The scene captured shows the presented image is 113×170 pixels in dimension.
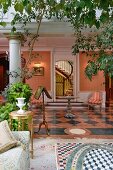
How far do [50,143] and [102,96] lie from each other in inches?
300

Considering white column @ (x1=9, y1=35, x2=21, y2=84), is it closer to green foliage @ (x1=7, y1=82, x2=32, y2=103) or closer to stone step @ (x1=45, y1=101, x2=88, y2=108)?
green foliage @ (x1=7, y1=82, x2=32, y2=103)

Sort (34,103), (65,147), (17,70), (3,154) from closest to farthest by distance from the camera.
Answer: (3,154)
(65,147)
(17,70)
(34,103)

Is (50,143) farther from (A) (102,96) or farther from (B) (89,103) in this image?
(A) (102,96)

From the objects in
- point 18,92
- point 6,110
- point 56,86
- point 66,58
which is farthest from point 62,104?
point 6,110

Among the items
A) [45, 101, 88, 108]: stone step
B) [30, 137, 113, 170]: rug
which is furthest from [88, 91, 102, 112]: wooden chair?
[30, 137, 113, 170]: rug

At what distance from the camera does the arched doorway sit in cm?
1270

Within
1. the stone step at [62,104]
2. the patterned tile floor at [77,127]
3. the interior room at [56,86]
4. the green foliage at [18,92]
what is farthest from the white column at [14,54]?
the stone step at [62,104]

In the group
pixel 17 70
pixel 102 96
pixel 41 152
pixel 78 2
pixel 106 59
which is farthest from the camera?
pixel 102 96

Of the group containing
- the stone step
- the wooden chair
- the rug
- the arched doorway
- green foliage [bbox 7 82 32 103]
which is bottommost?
the rug

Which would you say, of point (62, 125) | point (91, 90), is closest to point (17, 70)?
point (62, 125)

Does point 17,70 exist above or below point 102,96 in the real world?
above

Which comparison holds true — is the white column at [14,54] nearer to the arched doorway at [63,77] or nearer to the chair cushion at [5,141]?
the chair cushion at [5,141]

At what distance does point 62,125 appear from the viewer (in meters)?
7.39

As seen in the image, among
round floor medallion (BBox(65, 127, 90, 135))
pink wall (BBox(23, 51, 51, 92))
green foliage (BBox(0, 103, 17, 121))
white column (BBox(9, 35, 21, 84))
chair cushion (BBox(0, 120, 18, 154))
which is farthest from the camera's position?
pink wall (BBox(23, 51, 51, 92))
